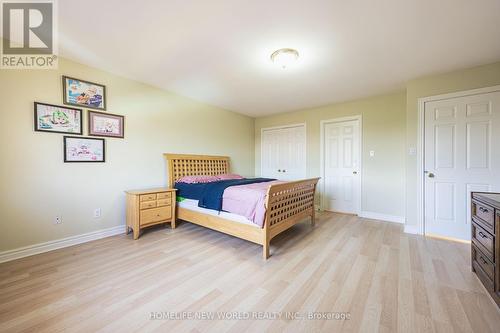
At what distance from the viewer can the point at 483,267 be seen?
1.78 m

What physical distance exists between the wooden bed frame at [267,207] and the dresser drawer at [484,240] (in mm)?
1805

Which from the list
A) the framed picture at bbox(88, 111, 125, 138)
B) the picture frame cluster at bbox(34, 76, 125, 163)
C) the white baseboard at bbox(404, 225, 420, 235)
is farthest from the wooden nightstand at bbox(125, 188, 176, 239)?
the white baseboard at bbox(404, 225, 420, 235)

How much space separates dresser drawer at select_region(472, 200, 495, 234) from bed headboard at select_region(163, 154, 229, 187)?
12.9 feet

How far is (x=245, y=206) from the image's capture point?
2.50m

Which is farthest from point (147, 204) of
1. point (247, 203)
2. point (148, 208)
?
point (247, 203)

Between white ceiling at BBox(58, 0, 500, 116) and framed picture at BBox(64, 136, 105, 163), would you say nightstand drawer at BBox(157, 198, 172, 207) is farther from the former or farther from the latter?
white ceiling at BBox(58, 0, 500, 116)

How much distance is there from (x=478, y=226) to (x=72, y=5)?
13.8ft

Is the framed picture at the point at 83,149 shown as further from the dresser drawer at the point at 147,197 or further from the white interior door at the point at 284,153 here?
the white interior door at the point at 284,153

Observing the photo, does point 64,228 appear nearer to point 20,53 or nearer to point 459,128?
point 20,53

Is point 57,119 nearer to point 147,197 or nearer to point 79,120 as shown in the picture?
point 79,120

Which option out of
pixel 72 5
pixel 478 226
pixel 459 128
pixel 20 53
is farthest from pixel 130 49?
pixel 459 128

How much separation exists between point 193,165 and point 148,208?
135cm

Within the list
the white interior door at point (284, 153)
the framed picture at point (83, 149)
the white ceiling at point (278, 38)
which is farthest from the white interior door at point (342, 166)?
the framed picture at point (83, 149)

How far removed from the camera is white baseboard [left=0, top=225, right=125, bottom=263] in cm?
226
